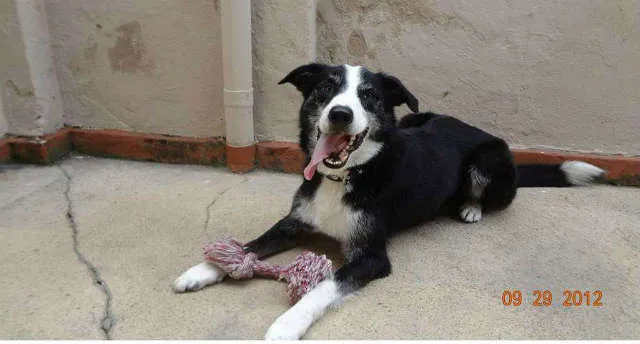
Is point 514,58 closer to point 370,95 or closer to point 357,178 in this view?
point 370,95

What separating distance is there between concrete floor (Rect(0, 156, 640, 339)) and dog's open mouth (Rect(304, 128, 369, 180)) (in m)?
0.57

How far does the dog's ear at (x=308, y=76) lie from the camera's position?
7.72ft

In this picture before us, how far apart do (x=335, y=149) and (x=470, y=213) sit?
1.17 meters

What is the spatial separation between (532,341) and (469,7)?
7.63ft

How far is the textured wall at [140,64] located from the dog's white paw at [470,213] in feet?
6.20

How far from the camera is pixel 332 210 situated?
2293mm

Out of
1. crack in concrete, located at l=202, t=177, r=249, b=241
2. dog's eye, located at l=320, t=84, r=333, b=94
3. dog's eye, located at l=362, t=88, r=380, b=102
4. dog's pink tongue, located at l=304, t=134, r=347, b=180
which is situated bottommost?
crack in concrete, located at l=202, t=177, r=249, b=241

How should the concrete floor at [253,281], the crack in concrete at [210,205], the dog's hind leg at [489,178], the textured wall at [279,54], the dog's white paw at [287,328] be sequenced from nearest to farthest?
the dog's white paw at [287,328], the concrete floor at [253,281], the crack in concrete at [210,205], the dog's hind leg at [489,178], the textured wall at [279,54]

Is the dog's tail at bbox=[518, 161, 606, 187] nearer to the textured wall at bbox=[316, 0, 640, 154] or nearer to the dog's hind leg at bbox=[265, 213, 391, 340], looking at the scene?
the textured wall at bbox=[316, 0, 640, 154]

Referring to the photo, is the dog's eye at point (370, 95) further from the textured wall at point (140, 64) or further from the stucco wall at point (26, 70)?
the stucco wall at point (26, 70)

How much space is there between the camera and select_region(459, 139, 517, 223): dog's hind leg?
2.83 meters

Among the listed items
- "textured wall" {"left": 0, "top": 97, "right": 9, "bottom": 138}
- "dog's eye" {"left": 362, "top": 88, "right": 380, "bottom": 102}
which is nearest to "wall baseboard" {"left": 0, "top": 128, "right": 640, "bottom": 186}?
"textured wall" {"left": 0, "top": 97, "right": 9, "bottom": 138}

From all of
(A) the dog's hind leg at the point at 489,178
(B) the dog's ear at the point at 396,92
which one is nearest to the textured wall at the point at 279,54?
(B) the dog's ear at the point at 396,92

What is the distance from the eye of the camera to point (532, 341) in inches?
68.9
